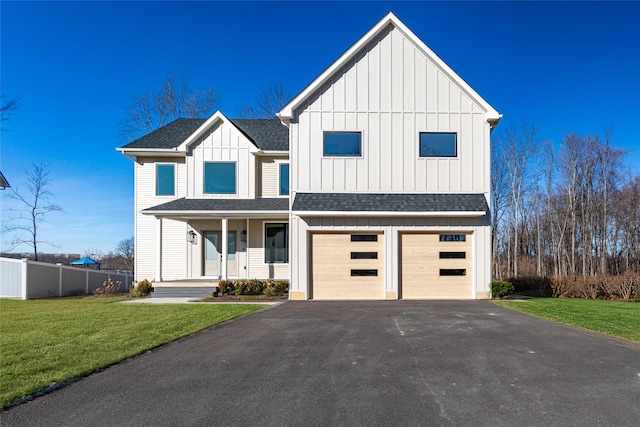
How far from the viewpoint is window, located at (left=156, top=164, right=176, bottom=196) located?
1827cm

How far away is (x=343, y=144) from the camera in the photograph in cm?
1416

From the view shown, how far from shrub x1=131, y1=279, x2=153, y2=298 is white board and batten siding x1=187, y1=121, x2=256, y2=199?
4.20 m

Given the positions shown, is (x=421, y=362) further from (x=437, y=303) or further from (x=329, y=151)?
(x=329, y=151)

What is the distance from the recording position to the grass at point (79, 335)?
513 cm

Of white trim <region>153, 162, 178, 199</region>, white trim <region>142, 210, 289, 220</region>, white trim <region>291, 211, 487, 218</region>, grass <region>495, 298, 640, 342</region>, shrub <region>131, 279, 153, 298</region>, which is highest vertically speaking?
white trim <region>153, 162, 178, 199</region>

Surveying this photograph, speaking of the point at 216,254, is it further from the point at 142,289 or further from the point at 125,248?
the point at 125,248

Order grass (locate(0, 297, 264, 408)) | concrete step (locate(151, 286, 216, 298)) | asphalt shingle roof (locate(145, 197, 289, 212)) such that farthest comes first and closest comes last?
asphalt shingle roof (locate(145, 197, 289, 212)), concrete step (locate(151, 286, 216, 298)), grass (locate(0, 297, 264, 408))

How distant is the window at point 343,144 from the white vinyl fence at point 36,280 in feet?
43.0

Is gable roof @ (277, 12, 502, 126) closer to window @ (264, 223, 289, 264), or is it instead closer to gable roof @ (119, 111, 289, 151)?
gable roof @ (119, 111, 289, 151)

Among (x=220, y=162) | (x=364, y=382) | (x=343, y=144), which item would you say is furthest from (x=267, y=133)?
(x=364, y=382)

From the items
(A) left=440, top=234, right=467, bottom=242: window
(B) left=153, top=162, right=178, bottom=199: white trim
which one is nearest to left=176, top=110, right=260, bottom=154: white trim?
(B) left=153, top=162, right=178, bottom=199: white trim

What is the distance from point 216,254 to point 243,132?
224 inches

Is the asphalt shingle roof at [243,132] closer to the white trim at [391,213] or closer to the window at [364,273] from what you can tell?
the white trim at [391,213]

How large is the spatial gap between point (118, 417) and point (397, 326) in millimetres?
5795
